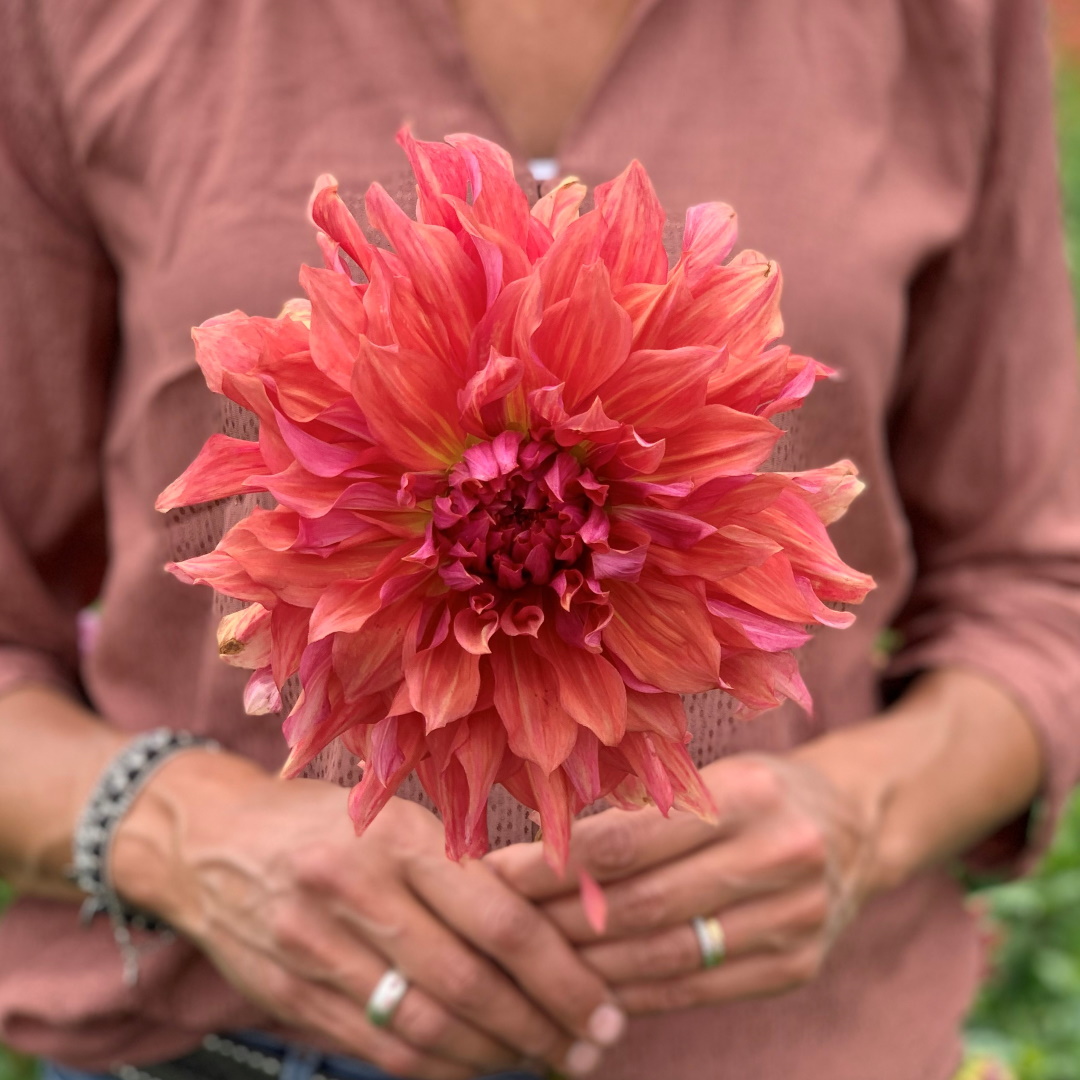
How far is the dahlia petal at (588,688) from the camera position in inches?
17.1

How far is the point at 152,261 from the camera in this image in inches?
34.4

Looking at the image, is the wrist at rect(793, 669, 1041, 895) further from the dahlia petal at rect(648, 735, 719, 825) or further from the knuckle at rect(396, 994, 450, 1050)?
the dahlia petal at rect(648, 735, 719, 825)

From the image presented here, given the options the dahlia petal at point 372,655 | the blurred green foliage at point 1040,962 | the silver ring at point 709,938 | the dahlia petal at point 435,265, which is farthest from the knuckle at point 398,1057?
the blurred green foliage at point 1040,962

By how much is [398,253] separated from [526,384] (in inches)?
2.6

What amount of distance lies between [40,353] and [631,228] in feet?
2.27

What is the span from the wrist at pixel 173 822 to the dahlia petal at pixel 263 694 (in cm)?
40

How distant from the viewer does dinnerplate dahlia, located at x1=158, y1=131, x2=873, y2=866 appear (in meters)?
0.43

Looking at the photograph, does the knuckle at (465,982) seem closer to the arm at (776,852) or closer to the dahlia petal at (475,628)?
the arm at (776,852)

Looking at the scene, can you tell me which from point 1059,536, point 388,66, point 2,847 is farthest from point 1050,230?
point 2,847

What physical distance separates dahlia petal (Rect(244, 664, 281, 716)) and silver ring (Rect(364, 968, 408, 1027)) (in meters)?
0.38

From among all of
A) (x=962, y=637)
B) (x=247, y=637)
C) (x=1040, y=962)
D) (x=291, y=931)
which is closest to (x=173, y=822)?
(x=291, y=931)

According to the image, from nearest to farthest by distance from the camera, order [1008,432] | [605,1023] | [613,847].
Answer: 1. [613,847]
2. [605,1023]
3. [1008,432]

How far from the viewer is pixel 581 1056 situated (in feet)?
2.76

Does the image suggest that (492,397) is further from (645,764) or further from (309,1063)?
(309,1063)
